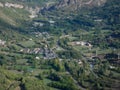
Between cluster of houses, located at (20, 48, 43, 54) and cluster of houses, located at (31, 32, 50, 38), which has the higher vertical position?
cluster of houses, located at (31, 32, 50, 38)

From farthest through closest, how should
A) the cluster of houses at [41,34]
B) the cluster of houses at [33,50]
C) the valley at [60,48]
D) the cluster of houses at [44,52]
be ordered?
1. the cluster of houses at [41,34]
2. the cluster of houses at [33,50]
3. the cluster of houses at [44,52]
4. the valley at [60,48]

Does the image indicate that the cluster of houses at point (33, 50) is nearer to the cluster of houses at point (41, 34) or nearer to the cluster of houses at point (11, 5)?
the cluster of houses at point (41, 34)

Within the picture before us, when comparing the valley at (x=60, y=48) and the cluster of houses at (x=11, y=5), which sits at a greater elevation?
the cluster of houses at (x=11, y=5)

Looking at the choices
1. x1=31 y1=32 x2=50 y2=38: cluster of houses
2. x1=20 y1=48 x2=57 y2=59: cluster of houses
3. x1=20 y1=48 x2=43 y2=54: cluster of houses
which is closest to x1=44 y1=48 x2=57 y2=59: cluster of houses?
x1=20 y1=48 x2=57 y2=59: cluster of houses

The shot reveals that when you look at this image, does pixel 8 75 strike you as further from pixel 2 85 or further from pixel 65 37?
pixel 65 37

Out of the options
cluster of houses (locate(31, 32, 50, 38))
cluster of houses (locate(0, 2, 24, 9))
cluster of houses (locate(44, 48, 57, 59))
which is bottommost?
cluster of houses (locate(44, 48, 57, 59))

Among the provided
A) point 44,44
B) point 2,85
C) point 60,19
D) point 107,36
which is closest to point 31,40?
point 44,44


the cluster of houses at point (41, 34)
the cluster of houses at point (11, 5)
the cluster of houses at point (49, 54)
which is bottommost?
the cluster of houses at point (49, 54)

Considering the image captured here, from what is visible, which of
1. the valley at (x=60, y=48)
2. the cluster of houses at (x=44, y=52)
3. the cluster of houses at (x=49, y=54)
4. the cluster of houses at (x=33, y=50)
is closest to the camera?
the valley at (x=60, y=48)

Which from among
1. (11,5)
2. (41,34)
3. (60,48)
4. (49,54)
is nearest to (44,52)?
(49,54)

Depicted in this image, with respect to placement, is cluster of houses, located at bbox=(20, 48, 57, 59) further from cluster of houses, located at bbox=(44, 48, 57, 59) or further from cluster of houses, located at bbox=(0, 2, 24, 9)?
cluster of houses, located at bbox=(0, 2, 24, 9)

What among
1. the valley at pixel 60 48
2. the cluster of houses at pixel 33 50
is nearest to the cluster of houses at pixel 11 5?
the valley at pixel 60 48
